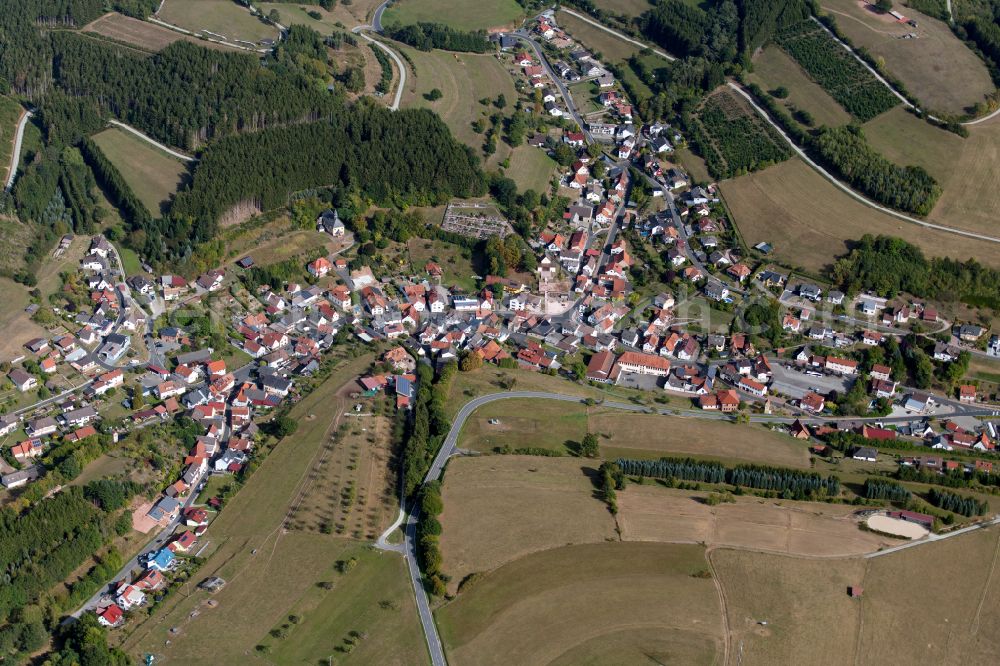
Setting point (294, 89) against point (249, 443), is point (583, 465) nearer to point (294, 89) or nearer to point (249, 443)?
point (249, 443)

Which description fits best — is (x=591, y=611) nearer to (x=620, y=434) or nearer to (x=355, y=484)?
(x=620, y=434)

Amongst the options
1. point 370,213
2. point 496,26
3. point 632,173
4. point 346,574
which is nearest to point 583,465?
point 346,574

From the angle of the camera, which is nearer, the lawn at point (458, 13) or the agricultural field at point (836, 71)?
the agricultural field at point (836, 71)

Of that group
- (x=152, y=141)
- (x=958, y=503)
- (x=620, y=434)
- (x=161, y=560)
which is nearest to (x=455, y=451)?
(x=620, y=434)

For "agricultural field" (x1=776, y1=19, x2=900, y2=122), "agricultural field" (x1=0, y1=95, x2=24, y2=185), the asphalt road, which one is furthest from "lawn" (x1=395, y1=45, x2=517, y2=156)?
"agricultural field" (x1=0, y1=95, x2=24, y2=185)

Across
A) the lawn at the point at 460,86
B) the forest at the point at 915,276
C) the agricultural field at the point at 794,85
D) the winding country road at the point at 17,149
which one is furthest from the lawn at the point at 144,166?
the agricultural field at the point at 794,85

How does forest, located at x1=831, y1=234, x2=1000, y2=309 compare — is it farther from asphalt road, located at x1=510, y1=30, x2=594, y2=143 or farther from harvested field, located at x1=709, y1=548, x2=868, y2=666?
asphalt road, located at x1=510, y1=30, x2=594, y2=143

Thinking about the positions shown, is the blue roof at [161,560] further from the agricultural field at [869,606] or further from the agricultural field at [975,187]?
the agricultural field at [975,187]
